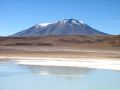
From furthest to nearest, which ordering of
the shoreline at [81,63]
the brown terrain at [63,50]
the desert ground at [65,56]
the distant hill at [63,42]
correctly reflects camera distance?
the distant hill at [63,42], the brown terrain at [63,50], the desert ground at [65,56], the shoreline at [81,63]

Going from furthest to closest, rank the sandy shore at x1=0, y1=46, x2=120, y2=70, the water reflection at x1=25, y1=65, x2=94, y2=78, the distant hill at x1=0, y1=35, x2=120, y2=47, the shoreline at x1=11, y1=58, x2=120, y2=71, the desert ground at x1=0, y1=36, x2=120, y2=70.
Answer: the distant hill at x1=0, y1=35, x2=120, y2=47, the desert ground at x1=0, y1=36, x2=120, y2=70, the sandy shore at x1=0, y1=46, x2=120, y2=70, the shoreline at x1=11, y1=58, x2=120, y2=71, the water reflection at x1=25, y1=65, x2=94, y2=78

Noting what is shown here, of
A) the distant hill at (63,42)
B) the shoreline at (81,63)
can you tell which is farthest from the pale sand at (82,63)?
the distant hill at (63,42)

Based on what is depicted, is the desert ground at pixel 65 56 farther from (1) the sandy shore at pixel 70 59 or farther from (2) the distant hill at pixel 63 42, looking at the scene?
(2) the distant hill at pixel 63 42

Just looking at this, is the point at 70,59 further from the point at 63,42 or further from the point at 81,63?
the point at 63,42

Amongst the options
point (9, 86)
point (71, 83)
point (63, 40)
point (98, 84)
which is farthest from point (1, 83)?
point (63, 40)

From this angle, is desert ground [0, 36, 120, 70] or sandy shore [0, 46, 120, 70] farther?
desert ground [0, 36, 120, 70]

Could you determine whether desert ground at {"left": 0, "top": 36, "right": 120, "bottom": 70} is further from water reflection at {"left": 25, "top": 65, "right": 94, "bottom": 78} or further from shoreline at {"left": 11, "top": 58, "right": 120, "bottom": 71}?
water reflection at {"left": 25, "top": 65, "right": 94, "bottom": 78}

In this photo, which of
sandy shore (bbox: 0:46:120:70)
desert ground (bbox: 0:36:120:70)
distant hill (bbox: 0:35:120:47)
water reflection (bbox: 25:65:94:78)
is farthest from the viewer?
distant hill (bbox: 0:35:120:47)

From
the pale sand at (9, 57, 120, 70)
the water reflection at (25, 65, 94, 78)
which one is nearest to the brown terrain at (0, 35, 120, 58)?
the pale sand at (9, 57, 120, 70)

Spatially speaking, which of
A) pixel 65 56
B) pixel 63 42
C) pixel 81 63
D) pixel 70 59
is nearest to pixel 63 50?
pixel 65 56

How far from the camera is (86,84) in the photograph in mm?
15328

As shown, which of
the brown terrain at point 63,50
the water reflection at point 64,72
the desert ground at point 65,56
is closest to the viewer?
the water reflection at point 64,72

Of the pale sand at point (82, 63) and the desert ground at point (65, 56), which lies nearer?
the pale sand at point (82, 63)

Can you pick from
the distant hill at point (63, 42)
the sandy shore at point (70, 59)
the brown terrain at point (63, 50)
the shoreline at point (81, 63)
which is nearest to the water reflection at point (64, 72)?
the shoreline at point (81, 63)
